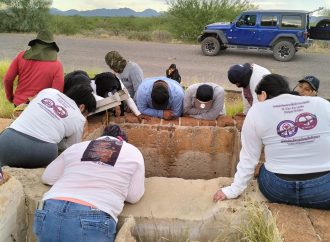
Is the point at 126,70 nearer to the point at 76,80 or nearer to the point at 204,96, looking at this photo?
the point at 76,80

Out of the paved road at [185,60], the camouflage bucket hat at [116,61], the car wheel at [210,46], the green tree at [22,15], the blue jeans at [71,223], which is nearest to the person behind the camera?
the blue jeans at [71,223]

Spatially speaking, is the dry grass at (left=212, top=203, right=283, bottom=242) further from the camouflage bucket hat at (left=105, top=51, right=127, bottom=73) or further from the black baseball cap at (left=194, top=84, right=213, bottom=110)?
the camouflage bucket hat at (left=105, top=51, right=127, bottom=73)

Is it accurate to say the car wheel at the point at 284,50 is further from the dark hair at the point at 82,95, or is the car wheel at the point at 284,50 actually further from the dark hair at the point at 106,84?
the dark hair at the point at 82,95

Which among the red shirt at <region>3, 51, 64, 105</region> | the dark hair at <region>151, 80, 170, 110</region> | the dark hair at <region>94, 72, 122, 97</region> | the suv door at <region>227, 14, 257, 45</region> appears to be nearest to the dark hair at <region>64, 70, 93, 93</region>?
the red shirt at <region>3, 51, 64, 105</region>

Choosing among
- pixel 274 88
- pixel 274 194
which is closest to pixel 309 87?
pixel 274 88

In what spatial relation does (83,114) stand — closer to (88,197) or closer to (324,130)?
(88,197)

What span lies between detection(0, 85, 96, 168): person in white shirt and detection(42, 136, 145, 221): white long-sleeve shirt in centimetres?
54

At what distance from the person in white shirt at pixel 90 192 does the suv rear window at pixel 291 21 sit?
1163cm

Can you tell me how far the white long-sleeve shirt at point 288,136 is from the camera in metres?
2.88

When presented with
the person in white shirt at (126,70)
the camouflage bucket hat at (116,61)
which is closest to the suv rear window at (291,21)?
the person in white shirt at (126,70)

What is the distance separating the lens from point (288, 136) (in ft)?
9.53

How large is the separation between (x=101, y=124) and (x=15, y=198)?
187 centimetres

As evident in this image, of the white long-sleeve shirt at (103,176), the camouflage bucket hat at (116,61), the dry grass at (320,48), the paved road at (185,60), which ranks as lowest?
the dry grass at (320,48)

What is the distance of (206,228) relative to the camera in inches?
119
